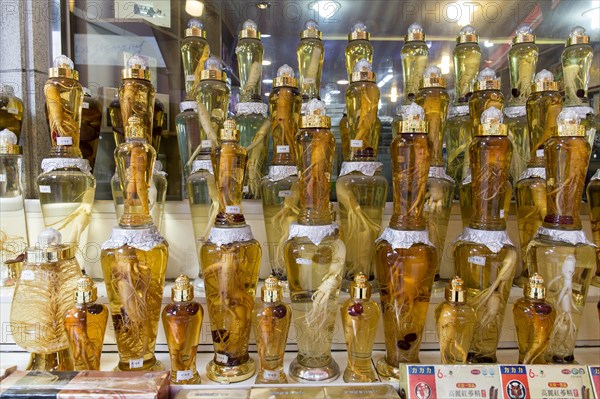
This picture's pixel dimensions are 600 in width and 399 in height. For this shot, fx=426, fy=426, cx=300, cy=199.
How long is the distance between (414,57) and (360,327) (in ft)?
2.68

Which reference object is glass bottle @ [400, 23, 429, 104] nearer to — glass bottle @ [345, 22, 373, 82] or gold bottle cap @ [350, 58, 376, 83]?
glass bottle @ [345, 22, 373, 82]

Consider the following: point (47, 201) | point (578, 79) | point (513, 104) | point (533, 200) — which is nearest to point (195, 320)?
point (47, 201)

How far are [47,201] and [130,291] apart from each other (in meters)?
0.39

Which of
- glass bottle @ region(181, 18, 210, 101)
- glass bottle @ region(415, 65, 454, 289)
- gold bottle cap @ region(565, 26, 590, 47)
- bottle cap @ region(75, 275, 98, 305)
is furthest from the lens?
glass bottle @ region(181, 18, 210, 101)

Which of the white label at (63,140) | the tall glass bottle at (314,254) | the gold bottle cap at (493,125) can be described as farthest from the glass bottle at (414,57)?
the white label at (63,140)

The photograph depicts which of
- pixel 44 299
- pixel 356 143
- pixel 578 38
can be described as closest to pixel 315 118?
pixel 356 143

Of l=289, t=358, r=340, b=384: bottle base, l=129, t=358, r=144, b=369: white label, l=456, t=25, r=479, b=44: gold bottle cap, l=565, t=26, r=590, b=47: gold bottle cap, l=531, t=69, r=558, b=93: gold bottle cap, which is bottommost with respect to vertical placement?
l=289, t=358, r=340, b=384: bottle base

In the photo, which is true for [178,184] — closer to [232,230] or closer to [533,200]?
[232,230]

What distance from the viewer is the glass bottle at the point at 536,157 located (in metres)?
1.10

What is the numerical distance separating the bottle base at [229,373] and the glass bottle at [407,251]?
0.32 m

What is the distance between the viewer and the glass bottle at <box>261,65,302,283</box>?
1.15m

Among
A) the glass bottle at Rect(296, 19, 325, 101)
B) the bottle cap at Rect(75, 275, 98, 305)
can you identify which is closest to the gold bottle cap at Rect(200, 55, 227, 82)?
the glass bottle at Rect(296, 19, 325, 101)

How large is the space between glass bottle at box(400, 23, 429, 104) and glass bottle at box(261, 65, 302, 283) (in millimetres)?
366

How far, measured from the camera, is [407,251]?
3.04ft
